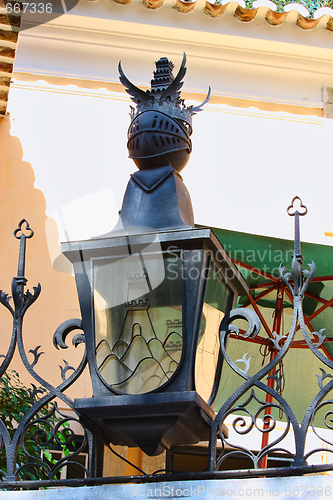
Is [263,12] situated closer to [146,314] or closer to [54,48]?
[54,48]

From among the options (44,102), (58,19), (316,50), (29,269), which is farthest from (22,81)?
(316,50)

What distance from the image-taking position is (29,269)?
19.1 feet

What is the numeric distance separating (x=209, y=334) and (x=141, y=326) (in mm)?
293

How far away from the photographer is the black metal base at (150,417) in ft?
6.94

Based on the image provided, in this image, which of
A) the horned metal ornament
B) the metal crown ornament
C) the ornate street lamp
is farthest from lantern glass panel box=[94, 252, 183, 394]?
the metal crown ornament

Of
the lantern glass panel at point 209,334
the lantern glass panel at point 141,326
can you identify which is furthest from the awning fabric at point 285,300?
the lantern glass panel at point 141,326

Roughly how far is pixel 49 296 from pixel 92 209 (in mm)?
954

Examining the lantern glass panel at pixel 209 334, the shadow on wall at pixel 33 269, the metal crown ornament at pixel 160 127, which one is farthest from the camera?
the shadow on wall at pixel 33 269

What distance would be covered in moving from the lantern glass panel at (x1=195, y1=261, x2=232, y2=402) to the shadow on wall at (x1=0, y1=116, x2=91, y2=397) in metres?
3.17

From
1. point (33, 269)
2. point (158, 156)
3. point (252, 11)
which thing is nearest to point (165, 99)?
point (158, 156)

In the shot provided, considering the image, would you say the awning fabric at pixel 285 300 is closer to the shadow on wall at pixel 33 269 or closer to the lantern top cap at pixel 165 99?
the shadow on wall at pixel 33 269

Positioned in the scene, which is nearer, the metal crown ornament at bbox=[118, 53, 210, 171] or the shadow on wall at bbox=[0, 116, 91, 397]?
the metal crown ornament at bbox=[118, 53, 210, 171]

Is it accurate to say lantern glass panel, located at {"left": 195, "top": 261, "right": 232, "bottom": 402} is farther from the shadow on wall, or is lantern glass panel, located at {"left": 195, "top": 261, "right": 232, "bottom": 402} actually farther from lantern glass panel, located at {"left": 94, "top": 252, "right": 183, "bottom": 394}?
the shadow on wall

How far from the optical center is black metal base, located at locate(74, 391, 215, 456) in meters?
2.12
